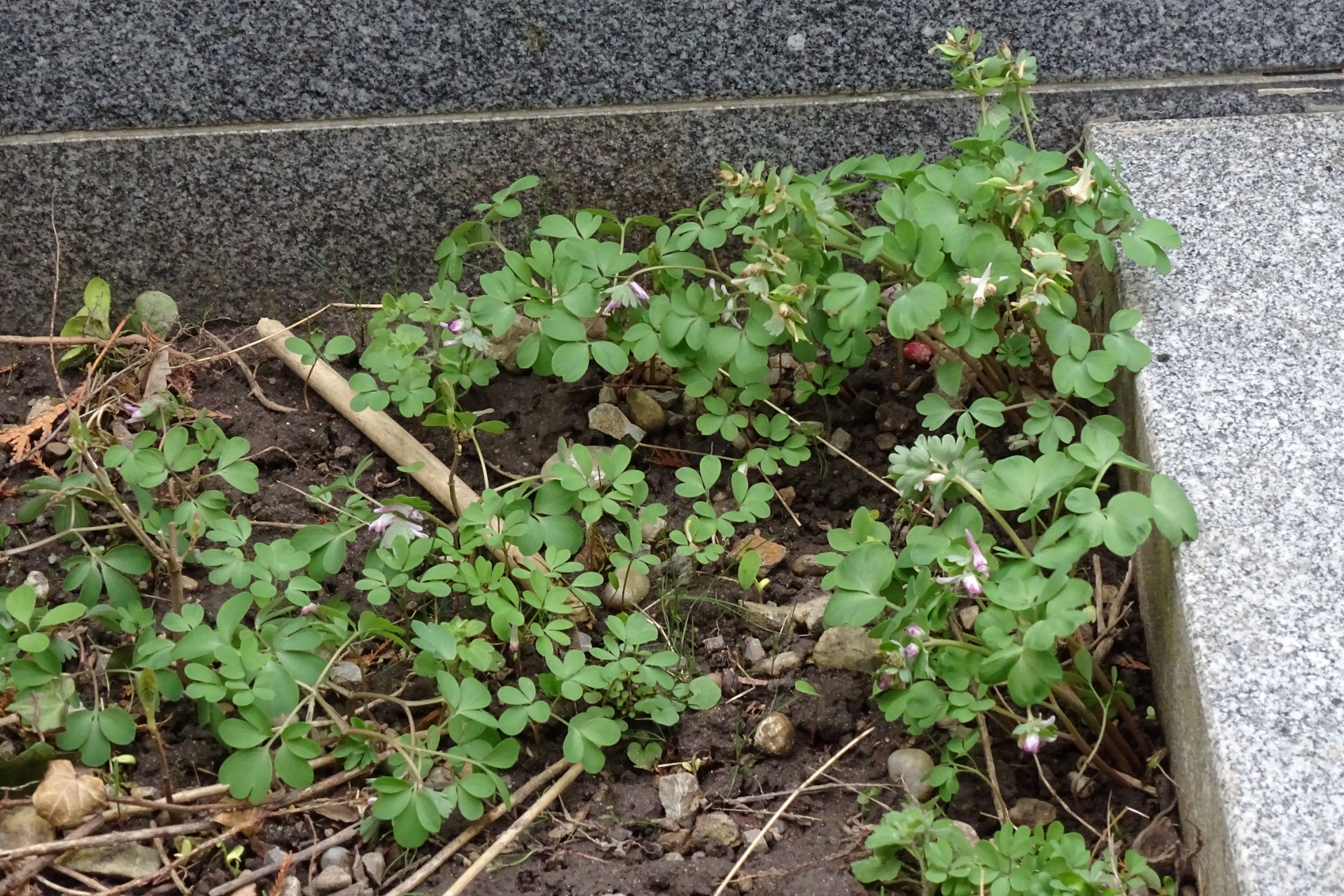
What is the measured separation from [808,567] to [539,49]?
4.00 ft

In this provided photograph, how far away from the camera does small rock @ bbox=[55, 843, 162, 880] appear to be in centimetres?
182

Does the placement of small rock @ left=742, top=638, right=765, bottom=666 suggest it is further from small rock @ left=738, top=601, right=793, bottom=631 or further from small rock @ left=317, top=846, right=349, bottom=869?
small rock @ left=317, top=846, right=349, bottom=869

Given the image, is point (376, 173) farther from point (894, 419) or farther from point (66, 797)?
point (66, 797)

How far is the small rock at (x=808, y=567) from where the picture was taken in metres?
2.27

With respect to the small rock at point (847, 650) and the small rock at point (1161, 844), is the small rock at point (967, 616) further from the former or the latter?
the small rock at point (1161, 844)

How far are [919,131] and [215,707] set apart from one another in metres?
1.82


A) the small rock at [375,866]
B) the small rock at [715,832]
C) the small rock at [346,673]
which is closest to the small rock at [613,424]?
the small rock at [346,673]

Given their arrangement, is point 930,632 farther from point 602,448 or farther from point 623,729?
point 602,448

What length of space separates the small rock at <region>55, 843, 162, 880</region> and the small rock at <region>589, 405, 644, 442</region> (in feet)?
3.72

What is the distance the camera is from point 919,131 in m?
2.59

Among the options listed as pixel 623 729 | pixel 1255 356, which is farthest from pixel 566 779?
pixel 1255 356

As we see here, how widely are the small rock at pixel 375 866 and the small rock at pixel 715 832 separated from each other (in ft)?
1.57

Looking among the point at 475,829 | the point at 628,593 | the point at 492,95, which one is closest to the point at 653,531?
the point at 628,593

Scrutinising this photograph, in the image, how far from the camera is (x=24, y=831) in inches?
72.7
